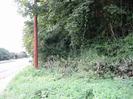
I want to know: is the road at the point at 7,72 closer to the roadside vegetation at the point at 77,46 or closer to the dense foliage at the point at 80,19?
the roadside vegetation at the point at 77,46

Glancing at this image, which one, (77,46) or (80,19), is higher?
(80,19)

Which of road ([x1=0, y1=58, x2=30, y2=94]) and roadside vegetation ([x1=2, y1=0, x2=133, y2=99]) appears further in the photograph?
road ([x1=0, y1=58, x2=30, y2=94])

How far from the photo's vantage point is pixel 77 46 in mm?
14992

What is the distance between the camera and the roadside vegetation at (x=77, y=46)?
393 inches

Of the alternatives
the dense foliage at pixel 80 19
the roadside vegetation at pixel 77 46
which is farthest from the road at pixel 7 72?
the dense foliage at pixel 80 19

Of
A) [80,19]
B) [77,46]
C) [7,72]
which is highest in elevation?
[80,19]

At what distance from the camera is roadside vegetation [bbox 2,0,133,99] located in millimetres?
9984

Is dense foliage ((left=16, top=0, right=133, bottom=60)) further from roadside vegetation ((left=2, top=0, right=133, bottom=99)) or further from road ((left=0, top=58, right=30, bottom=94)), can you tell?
road ((left=0, top=58, right=30, bottom=94))

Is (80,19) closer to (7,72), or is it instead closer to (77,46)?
(77,46)

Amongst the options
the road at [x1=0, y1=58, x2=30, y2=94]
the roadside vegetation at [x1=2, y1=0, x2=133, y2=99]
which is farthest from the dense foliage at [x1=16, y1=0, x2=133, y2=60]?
the road at [x1=0, y1=58, x2=30, y2=94]

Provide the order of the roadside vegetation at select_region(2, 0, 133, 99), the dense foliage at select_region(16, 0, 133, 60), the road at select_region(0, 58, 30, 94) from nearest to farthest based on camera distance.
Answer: the roadside vegetation at select_region(2, 0, 133, 99) < the dense foliage at select_region(16, 0, 133, 60) < the road at select_region(0, 58, 30, 94)

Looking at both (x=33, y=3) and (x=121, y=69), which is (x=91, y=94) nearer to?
(x=121, y=69)

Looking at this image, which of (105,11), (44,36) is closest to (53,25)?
(44,36)

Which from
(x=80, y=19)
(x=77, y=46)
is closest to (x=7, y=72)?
(x=77, y=46)
